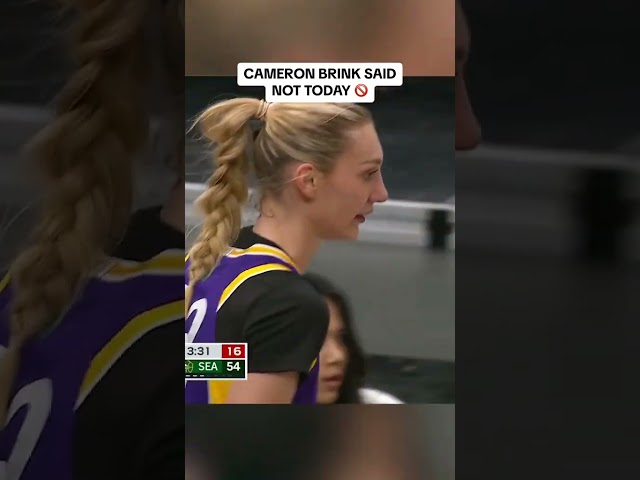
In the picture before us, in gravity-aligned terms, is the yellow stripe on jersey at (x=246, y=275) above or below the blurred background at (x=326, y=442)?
above

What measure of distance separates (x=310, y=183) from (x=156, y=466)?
0.74m

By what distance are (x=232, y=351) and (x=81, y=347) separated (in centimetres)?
36

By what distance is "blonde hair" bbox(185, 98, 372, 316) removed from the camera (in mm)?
2219

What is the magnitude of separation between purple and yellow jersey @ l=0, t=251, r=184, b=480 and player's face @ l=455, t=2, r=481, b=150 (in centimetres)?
71

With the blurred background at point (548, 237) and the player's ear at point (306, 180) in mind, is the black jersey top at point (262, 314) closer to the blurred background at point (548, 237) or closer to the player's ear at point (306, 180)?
the player's ear at point (306, 180)

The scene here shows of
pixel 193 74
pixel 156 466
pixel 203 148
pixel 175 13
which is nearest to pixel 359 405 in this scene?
pixel 156 466

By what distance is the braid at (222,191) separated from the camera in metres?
2.23

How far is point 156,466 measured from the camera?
7.51 ft

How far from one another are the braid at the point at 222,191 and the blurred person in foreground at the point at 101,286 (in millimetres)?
67

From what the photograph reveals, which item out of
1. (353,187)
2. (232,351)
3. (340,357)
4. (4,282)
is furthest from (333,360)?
(4,282)

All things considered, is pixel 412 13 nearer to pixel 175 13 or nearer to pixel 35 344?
pixel 175 13

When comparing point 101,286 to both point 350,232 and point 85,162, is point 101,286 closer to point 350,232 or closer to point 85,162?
point 85,162

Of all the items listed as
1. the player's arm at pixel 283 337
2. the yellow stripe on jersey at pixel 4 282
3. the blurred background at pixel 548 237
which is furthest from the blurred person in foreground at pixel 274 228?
the yellow stripe on jersey at pixel 4 282

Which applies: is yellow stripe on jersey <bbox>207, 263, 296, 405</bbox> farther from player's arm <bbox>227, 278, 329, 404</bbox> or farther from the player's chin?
the player's chin
